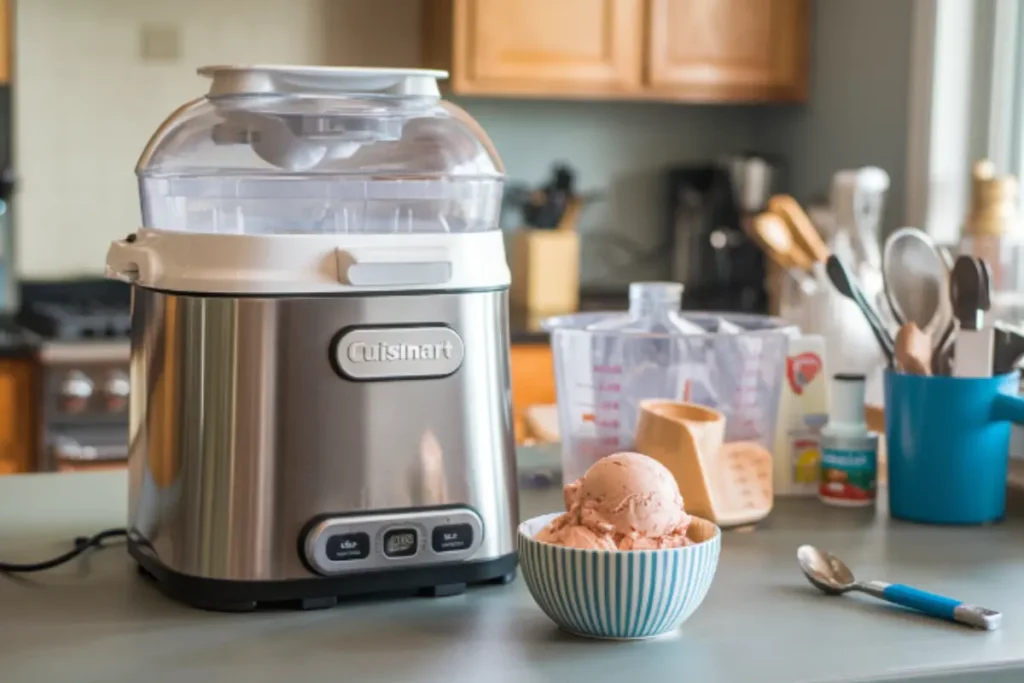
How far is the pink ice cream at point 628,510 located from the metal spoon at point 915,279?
481 mm

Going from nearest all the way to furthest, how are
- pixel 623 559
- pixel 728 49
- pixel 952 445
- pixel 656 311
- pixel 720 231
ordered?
pixel 623 559
pixel 952 445
pixel 656 311
pixel 728 49
pixel 720 231

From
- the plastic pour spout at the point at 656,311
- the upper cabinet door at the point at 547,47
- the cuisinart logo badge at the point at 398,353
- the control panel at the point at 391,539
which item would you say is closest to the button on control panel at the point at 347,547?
the control panel at the point at 391,539

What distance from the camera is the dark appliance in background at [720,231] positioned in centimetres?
337

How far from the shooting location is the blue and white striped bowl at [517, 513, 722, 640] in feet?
3.00

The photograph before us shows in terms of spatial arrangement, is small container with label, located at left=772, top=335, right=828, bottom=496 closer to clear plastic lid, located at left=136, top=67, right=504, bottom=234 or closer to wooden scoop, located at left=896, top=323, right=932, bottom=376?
wooden scoop, located at left=896, top=323, right=932, bottom=376

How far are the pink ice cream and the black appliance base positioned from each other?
14 centimetres

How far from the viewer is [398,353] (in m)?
1.03

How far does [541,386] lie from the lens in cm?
296

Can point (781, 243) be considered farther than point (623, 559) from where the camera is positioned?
Yes

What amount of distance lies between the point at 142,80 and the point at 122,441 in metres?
0.89

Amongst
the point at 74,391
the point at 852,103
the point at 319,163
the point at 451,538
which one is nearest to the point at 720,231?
the point at 852,103

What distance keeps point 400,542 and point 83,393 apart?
1.82m

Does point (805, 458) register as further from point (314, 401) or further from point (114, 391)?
point (114, 391)

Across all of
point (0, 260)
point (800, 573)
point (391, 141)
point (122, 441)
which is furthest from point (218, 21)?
point (800, 573)
